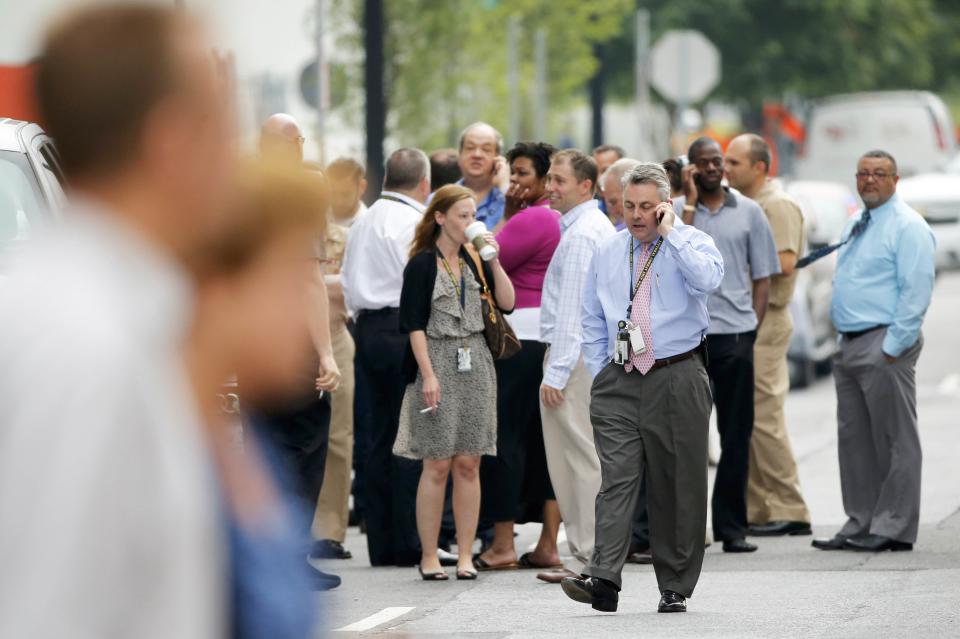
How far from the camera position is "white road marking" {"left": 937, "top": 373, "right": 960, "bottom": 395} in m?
18.1

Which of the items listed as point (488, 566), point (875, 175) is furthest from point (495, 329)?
point (875, 175)

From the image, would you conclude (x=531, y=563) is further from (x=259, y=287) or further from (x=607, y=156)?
(x=259, y=287)

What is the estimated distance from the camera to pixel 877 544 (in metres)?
9.52

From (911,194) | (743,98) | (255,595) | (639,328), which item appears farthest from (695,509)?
(743,98)

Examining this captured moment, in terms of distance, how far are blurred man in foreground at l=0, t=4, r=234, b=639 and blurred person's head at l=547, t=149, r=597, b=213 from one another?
23.4 feet

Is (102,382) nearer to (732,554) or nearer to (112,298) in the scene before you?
(112,298)

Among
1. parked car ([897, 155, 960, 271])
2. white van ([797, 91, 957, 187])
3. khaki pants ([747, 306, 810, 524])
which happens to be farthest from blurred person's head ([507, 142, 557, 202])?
white van ([797, 91, 957, 187])

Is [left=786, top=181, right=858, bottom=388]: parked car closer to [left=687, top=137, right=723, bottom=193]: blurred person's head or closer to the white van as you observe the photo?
[left=687, top=137, right=723, bottom=193]: blurred person's head

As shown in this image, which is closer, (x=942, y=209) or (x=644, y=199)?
(x=644, y=199)

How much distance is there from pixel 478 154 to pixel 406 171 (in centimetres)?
49

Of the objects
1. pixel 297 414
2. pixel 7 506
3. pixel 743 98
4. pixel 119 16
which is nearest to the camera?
pixel 7 506

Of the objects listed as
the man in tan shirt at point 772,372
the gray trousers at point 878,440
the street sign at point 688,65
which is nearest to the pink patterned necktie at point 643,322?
the gray trousers at point 878,440

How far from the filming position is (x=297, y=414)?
27.9ft

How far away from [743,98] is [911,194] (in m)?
19.7
